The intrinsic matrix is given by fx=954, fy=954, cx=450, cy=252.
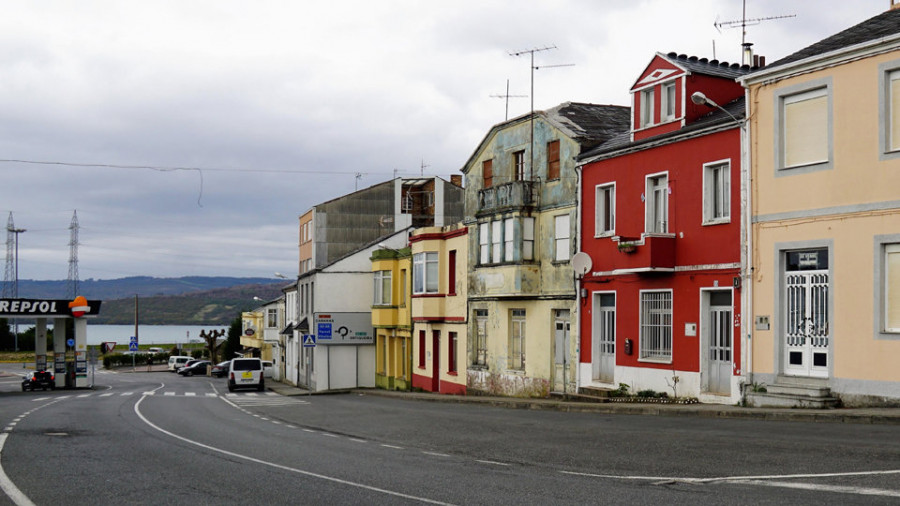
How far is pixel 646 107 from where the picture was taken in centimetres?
2742

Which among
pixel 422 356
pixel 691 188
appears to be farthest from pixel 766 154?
pixel 422 356

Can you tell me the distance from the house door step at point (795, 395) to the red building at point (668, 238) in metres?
1.10

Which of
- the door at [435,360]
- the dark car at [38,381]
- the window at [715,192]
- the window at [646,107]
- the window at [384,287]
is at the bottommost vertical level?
the dark car at [38,381]

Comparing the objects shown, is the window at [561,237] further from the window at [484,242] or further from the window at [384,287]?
the window at [384,287]

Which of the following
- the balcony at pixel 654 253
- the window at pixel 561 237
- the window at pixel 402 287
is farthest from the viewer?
the window at pixel 402 287

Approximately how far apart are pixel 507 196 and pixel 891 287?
51.5 ft

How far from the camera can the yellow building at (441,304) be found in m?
38.3

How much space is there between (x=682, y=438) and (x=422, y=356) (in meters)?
27.3

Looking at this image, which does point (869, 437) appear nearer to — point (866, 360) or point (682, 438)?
point (682, 438)

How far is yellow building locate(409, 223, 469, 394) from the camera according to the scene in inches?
1508

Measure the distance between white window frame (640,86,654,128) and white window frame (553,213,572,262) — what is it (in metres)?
4.68

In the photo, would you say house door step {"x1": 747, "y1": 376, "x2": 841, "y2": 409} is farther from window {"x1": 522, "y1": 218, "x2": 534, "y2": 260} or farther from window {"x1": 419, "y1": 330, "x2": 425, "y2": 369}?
window {"x1": 419, "y1": 330, "x2": 425, "y2": 369}

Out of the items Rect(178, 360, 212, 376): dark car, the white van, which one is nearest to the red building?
Rect(178, 360, 212, 376): dark car

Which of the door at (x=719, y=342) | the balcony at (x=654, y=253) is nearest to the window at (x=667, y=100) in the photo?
the balcony at (x=654, y=253)
